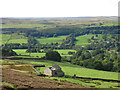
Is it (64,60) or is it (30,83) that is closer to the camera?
(30,83)

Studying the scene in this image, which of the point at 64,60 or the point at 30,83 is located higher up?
the point at 30,83

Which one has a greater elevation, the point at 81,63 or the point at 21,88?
the point at 21,88

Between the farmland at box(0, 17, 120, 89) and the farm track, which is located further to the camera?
the farmland at box(0, 17, 120, 89)

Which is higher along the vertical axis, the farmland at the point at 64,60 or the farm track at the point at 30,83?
the farm track at the point at 30,83

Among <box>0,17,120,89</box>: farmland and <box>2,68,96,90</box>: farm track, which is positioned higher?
<box>2,68,96,90</box>: farm track

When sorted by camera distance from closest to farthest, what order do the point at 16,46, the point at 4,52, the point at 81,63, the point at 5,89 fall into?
the point at 5,89
the point at 81,63
the point at 4,52
the point at 16,46

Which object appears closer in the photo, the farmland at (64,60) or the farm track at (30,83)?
the farm track at (30,83)

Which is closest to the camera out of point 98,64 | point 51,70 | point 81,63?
point 51,70

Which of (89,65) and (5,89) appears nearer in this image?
(5,89)

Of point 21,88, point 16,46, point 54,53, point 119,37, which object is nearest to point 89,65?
point 54,53

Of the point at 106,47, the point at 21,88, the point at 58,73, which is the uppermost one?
the point at 21,88

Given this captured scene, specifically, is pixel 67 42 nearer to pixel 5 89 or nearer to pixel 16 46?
pixel 16 46
